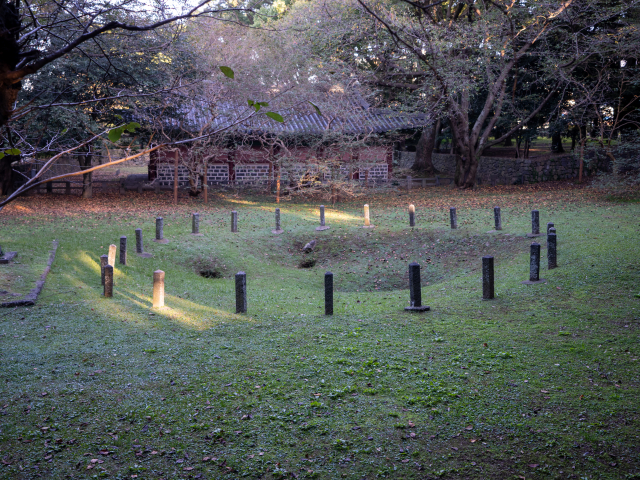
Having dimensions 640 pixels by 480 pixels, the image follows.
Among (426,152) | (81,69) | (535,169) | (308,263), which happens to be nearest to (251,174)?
(81,69)

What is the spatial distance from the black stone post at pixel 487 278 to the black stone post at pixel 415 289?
125 centimetres

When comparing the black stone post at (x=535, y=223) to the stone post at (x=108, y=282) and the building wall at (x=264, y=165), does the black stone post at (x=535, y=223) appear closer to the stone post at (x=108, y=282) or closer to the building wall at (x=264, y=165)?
the stone post at (x=108, y=282)

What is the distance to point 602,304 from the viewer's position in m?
7.96

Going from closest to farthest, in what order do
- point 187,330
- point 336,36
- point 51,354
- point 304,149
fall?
point 51,354, point 187,330, point 336,36, point 304,149

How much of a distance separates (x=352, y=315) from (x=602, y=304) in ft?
13.6

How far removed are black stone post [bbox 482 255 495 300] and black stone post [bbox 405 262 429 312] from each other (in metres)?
1.25

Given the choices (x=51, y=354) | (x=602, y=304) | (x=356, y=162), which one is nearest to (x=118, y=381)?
(x=51, y=354)

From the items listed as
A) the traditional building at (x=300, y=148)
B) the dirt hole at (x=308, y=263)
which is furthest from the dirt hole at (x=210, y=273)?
the traditional building at (x=300, y=148)

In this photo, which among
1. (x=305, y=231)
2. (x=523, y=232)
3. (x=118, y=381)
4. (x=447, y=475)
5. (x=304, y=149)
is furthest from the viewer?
(x=304, y=149)

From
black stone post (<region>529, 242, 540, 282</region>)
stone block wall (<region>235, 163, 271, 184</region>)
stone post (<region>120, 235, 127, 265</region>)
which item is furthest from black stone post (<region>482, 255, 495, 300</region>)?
stone block wall (<region>235, 163, 271, 184</region>)

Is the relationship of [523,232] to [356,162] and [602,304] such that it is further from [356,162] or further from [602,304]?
[356,162]

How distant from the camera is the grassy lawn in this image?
420cm

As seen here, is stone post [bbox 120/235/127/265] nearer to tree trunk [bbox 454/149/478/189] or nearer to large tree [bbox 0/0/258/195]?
large tree [bbox 0/0/258/195]

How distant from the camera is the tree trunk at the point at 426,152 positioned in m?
33.1
